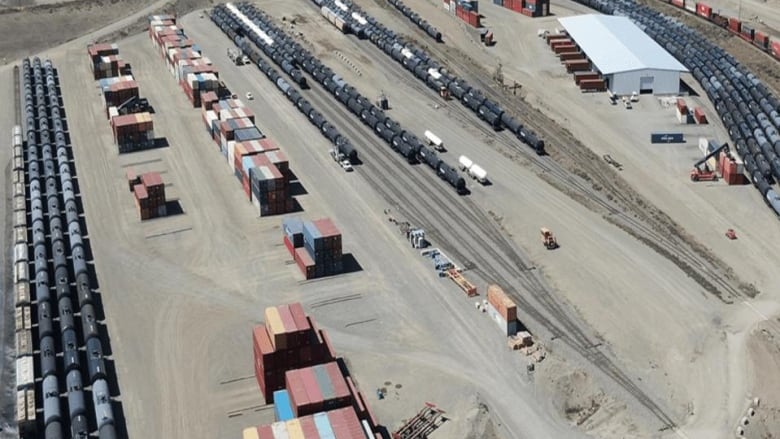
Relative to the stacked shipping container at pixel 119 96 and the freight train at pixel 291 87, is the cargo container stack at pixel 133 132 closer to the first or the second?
the stacked shipping container at pixel 119 96

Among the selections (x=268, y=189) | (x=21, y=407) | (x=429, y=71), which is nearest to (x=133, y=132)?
(x=268, y=189)

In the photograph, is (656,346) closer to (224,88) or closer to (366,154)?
(366,154)

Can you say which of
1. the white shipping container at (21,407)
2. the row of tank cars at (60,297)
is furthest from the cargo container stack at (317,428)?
the white shipping container at (21,407)

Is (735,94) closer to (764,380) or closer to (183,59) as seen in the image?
(764,380)

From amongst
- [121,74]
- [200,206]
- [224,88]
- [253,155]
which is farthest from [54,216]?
[121,74]

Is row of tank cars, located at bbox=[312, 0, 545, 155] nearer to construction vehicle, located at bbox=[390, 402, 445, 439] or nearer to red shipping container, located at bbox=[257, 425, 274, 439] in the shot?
construction vehicle, located at bbox=[390, 402, 445, 439]

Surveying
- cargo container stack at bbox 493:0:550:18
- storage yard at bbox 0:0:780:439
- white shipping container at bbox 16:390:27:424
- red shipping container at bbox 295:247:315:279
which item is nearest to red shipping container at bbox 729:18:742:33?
storage yard at bbox 0:0:780:439
